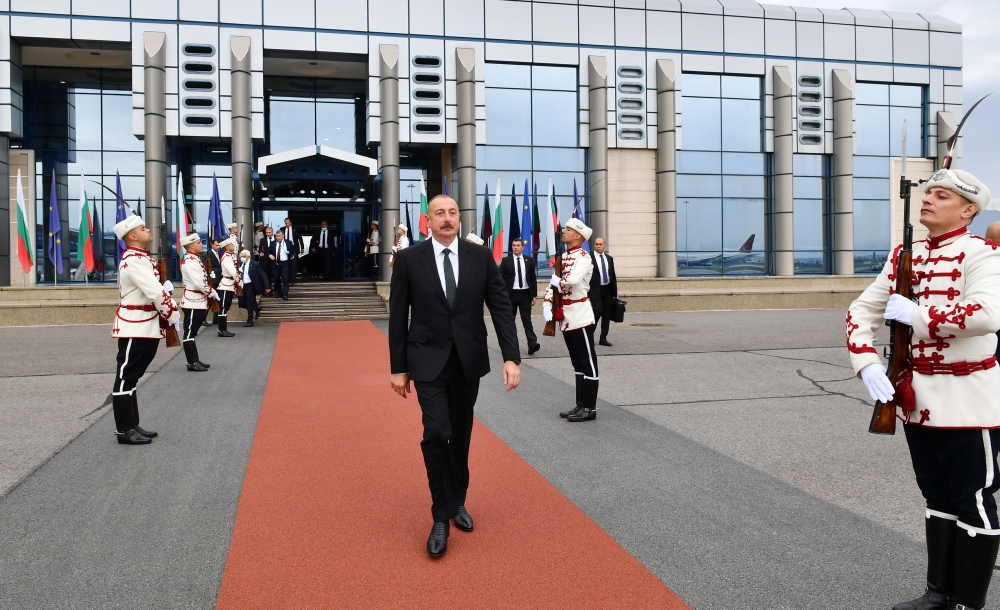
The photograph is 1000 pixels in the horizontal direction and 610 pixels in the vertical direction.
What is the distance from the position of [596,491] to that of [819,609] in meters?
1.92

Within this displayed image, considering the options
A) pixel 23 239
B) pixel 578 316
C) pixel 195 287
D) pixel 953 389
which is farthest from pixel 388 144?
pixel 953 389

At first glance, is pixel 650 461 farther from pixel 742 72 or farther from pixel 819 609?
pixel 742 72

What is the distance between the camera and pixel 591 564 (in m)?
3.76

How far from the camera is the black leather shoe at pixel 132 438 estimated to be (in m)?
6.42

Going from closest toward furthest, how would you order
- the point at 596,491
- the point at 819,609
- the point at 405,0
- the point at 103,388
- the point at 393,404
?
the point at 819,609 < the point at 596,491 < the point at 393,404 < the point at 103,388 < the point at 405,0

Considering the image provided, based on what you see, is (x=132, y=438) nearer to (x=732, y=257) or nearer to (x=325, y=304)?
(x=325, y=304)

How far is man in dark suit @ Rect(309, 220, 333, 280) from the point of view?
30.0 meters

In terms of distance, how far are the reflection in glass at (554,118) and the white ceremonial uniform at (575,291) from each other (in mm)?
21964

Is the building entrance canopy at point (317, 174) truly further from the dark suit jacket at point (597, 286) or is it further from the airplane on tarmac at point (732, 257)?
the dark suit jacket at point (597, 286)

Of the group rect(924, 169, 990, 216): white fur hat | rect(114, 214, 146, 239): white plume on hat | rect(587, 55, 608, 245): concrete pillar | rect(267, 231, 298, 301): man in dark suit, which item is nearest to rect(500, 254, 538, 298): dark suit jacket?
rect(114, 214, 146, 239): white plume on hat

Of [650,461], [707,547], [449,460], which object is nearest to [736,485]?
[650,461]

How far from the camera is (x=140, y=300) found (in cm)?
667

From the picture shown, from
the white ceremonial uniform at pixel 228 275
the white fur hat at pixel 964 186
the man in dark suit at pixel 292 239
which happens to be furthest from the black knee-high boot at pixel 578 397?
the man in dark suit at pixel 292 239

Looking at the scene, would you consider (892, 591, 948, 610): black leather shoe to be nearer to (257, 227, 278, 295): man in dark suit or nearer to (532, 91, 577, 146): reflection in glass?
(257, 227, 278, 295): man in dark suit
